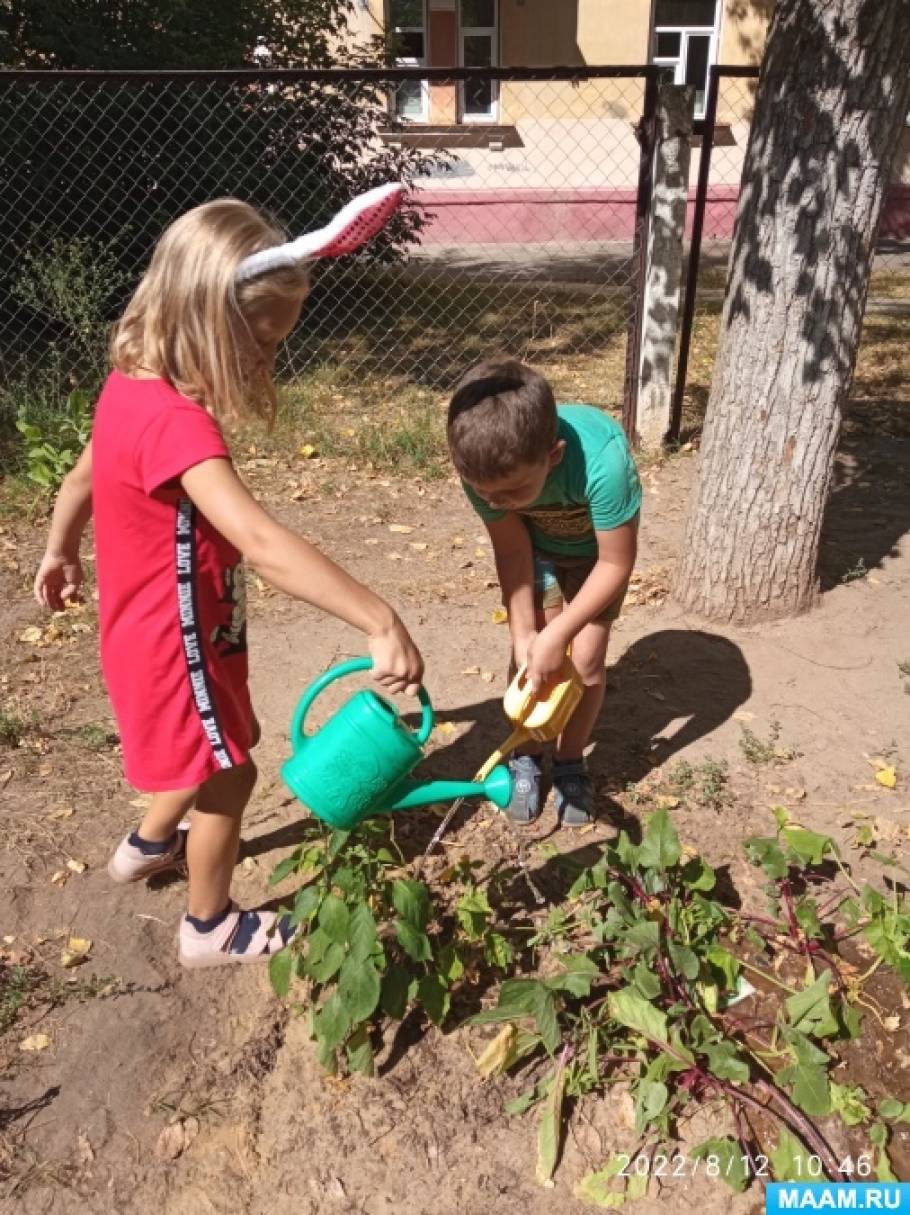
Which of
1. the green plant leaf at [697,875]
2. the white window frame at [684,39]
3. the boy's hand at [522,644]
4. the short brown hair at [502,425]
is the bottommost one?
the green plant leaf at [697,875]

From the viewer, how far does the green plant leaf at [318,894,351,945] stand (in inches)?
76.7

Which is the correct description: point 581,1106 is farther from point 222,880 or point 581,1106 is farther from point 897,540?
point 897,540

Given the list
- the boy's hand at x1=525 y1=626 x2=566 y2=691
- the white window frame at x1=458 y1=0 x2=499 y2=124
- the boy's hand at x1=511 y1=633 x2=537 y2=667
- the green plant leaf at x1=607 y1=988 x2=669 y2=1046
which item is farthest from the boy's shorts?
the white window frame at x1=458 y1=0 x2=499 y2=124

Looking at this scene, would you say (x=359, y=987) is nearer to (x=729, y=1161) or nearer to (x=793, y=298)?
(x=729, y=1161)

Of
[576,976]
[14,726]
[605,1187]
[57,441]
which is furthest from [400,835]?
[57,441]

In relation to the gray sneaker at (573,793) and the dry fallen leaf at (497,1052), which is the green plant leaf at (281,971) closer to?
the dry fallen leaf at (497,1052)

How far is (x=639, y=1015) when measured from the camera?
200cm

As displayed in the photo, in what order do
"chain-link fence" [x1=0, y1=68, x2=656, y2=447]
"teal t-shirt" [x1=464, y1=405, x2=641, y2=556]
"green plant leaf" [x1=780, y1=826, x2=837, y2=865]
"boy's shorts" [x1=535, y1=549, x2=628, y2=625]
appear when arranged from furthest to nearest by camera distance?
"chain-link fence" [x1=0, y1=68, x2=656, y2=447]
"boy's shorts" [x1=535, y1=549, x2=628, y2=625]
"green plant leaf" [x1=780, y1=826, x2=837, y2=865]
"teal t-shirt" [x1=464, y1=405, x2=641, y2=556]

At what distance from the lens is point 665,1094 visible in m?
1.94

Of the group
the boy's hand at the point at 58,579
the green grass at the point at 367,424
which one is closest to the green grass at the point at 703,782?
the boy's hand at the point at 58,579

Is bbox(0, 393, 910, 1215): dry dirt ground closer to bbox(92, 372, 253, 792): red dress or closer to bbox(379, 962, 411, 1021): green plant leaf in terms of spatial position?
bbox(379, 962, 411, 1021): green plant leaf

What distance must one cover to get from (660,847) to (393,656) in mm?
868

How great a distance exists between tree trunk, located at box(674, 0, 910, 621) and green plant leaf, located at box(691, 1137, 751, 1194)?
2101 mm

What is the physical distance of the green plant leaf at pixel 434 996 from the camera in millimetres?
2070
